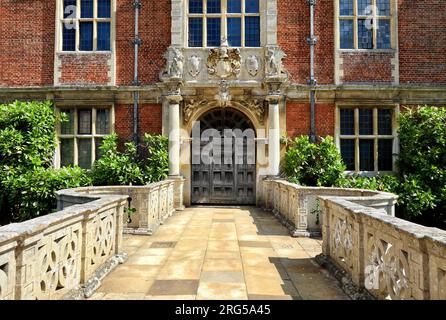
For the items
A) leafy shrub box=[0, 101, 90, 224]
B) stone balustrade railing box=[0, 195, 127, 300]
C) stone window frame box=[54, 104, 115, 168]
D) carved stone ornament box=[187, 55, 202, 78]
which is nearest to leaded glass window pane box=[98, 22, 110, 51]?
stone window frame box=[54, 104, 115, 168]

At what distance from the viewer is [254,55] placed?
11.3 meters

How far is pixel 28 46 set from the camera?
39.6 ft

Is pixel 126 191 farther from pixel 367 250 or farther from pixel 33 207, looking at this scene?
pixel 367 250

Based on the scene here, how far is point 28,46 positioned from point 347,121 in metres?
11.3

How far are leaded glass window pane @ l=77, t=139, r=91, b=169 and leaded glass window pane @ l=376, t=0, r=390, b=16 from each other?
35.9ft

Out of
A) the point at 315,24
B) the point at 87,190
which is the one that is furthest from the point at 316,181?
the point at 87,190

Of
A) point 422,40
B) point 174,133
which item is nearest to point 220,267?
point 174,133

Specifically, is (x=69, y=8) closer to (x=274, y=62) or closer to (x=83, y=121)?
(x=83, y=121)

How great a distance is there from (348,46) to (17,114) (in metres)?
11.1

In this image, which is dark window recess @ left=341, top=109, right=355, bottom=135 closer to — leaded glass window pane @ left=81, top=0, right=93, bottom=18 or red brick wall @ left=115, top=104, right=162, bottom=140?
red brick wall @ left=115, top=104, right=162, bottom=140

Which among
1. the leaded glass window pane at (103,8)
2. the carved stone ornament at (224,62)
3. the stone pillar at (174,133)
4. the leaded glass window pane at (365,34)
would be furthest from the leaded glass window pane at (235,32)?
the leaded glass window pane at (103,8)

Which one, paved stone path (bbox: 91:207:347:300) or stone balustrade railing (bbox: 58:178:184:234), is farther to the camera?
stone balustrade railing (bbox: 58:178:184:234)

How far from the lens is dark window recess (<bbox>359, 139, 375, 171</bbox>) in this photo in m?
11.9

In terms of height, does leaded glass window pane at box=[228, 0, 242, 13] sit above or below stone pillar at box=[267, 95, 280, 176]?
above
